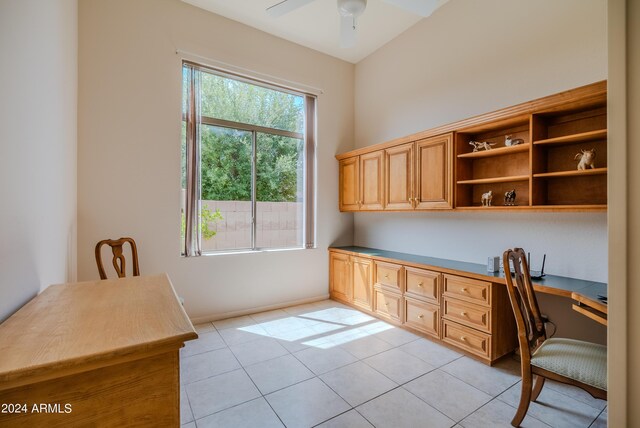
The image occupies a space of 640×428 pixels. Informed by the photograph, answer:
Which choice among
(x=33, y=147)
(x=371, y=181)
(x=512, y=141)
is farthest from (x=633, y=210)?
(x=371, y=181)

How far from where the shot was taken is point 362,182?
4082 mm

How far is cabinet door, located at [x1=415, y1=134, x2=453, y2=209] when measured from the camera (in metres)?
2.98

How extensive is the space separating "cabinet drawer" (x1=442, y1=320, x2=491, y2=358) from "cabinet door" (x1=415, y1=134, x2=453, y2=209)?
1.19 meters

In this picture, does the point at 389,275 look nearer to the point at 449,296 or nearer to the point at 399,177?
the point at 449,296

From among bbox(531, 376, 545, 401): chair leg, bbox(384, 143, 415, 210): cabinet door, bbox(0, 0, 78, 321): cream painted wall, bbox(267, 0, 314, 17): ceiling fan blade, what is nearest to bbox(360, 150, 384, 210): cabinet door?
bbox(384, 143, 415, 210): cabinet door

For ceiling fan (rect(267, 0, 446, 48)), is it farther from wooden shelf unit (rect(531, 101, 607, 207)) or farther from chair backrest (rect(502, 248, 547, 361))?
chair backrest (rect(502, 248, 547, 361))

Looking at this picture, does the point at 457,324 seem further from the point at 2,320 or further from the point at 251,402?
the point at 2,320

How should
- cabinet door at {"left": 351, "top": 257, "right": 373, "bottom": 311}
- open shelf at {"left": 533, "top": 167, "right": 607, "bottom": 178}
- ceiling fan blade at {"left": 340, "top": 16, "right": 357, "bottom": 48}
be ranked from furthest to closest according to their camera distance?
1. cabinet door at {"left": 351, "top": 257, "right": 373, "bottom": 311}
2. ceiling fan blade at {"left": 340, "top": 16, "right": 357, "bottom": 48}
3. open shelf at {"left": 533, "top": 167, "right": 607, "bottom": 178}

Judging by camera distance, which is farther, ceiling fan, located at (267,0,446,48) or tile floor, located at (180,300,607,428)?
ceiling fan, located at (267,0,446,48)

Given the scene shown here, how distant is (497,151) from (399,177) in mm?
1100

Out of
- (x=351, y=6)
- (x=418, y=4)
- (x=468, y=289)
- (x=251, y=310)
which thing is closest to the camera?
(x=418, y=4)

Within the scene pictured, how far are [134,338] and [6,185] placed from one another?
2.84 ft

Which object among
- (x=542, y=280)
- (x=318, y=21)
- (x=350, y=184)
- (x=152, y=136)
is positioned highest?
(x=318, y=21)

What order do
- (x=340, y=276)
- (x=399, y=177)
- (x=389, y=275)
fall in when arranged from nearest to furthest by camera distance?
(x=389, y=275)
(x=399, y=177)
(x=340, y=276)
